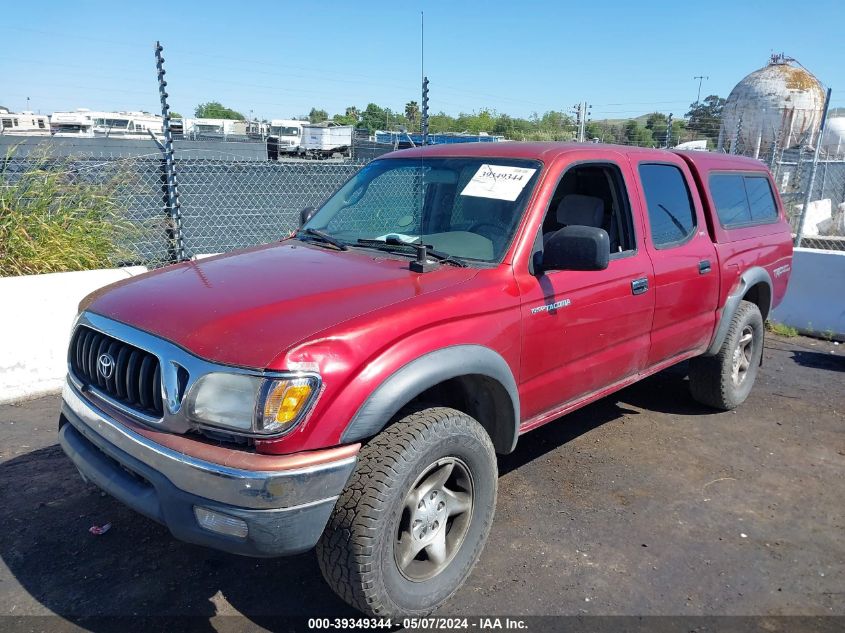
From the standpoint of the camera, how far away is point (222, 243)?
8.39 m

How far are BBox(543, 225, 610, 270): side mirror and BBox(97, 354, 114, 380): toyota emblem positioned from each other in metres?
1.97

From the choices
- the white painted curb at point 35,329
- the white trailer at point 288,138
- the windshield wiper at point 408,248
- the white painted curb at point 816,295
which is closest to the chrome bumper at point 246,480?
the windshield wiper at point 408,248

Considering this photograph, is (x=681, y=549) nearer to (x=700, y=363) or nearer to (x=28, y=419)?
(x=700, y=363)

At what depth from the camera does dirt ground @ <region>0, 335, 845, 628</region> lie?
113 inches

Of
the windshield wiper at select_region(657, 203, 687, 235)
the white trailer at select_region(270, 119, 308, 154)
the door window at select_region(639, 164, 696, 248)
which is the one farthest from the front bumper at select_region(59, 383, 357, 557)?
the white trailer at select_region(270, 119, 308, 154)

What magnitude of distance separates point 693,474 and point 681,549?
92cm

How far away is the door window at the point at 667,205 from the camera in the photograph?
13.2ft

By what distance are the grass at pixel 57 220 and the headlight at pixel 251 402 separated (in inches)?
152

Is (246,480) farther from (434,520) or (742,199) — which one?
(742,199)

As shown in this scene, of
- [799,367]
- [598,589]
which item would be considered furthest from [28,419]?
[799,367]

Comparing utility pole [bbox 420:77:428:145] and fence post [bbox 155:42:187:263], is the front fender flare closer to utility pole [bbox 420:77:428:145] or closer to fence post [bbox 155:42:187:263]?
fence post [bbox 155:42:187:263]

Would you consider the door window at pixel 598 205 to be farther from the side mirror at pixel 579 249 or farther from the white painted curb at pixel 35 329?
the white painted curb at pixel 35 329

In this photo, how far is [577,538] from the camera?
11.0 ft

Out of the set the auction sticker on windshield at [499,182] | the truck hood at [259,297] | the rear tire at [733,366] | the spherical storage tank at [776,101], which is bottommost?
the rear tire at [733,366]
